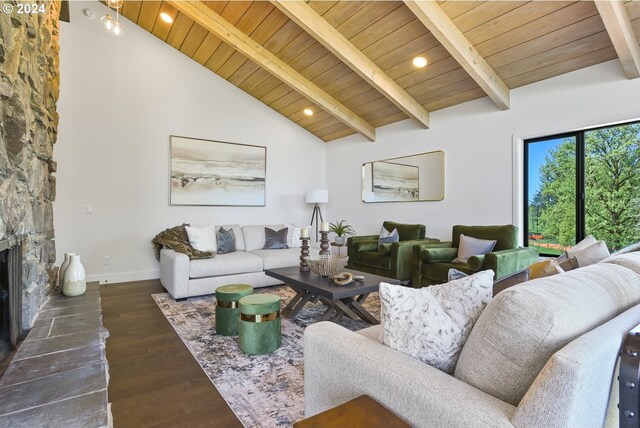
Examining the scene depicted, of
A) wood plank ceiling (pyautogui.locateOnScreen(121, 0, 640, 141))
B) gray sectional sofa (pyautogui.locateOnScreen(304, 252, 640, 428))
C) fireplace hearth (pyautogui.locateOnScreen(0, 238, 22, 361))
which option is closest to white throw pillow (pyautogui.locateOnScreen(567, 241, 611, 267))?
gray sectional sofa (pyautogui.locateOnScreen(304, 252, 640, 428))

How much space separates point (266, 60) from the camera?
4.38 metres

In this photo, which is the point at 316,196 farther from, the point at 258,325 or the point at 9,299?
the point at 9,299

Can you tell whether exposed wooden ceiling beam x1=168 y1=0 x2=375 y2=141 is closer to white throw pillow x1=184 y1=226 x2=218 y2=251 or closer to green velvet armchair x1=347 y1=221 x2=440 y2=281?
green velvet armchair x1=347 y1=221 x2=440 y2=281

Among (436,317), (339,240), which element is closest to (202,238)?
(339,240)

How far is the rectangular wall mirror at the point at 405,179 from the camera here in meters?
4.73

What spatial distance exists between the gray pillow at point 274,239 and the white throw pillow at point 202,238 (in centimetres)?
75

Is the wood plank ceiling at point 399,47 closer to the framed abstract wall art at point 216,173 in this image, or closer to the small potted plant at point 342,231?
the framed abstract wall art at point 216,173

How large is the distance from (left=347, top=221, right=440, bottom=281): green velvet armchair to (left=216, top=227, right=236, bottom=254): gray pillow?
64.7 inches

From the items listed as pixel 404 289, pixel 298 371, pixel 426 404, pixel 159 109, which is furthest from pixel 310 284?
pixel 159 109

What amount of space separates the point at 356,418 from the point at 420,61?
3.81m

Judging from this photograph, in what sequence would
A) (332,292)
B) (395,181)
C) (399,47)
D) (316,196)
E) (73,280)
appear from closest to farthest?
(332,292)
(73,280)
(399,47)
(395,181)
(316,196)

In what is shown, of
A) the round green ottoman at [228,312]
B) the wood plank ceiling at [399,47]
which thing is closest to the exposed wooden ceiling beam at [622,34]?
the wood plank ceiling at [399,47]

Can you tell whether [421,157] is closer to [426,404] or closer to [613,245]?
[613,245]

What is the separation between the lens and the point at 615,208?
333cm
